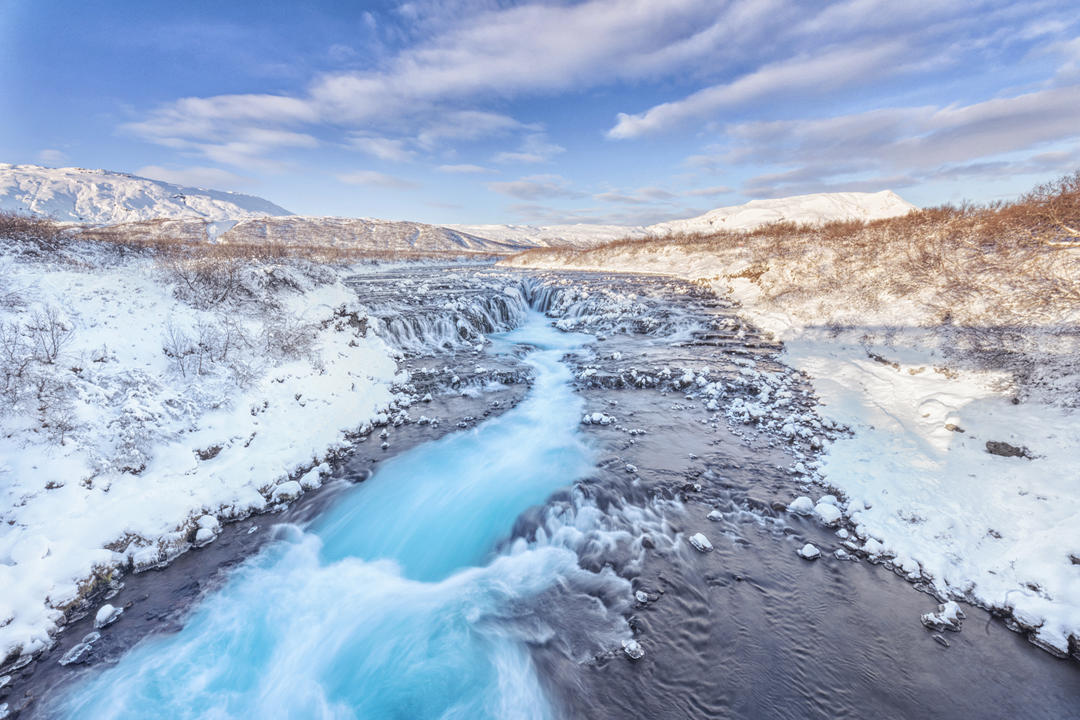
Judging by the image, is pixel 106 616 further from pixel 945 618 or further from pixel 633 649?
pixel 945 618

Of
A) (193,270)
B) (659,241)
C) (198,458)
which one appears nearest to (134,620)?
(198,458)

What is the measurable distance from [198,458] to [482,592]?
590 centimetres

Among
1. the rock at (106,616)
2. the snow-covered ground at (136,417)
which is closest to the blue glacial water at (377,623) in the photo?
the rock at (106,616)

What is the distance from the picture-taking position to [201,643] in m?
4.91

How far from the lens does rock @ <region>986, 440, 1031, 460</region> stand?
6.82 meters

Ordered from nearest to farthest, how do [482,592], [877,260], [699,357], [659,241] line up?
[482,592], [699,357], [877,260], [659,241]

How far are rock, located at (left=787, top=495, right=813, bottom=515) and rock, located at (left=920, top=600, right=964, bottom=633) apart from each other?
1.91 m

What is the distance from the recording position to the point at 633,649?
463 centimetres

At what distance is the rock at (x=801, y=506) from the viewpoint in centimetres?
669

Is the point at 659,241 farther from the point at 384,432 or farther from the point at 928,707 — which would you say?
the point at 928,707

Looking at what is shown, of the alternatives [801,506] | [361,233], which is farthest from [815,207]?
[801,506]

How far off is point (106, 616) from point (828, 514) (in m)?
10.2

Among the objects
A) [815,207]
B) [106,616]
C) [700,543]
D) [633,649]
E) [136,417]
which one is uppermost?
[815,207]

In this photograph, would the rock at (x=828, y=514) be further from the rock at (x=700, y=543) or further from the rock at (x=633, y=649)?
the rock at (x=633, y=649)
